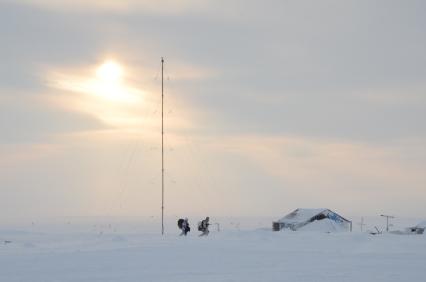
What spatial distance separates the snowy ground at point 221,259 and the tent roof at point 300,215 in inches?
671

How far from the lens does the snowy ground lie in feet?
66.6

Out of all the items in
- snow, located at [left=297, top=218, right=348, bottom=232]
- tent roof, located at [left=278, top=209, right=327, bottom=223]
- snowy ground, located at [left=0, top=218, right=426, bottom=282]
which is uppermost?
tent roof, located at [left=278, top=209, right=327, bottom=223]

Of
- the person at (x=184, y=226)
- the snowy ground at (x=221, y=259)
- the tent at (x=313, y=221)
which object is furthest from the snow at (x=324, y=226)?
the snowy ground at (x=221, y=259)

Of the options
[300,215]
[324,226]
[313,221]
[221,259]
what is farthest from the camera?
[300,215]

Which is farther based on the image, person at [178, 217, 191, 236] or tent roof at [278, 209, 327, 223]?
tent roof at [278, 209, 327, 223]

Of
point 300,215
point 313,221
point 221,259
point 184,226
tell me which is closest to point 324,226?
point 313,221

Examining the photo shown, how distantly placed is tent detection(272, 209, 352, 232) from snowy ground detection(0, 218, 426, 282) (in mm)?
14223

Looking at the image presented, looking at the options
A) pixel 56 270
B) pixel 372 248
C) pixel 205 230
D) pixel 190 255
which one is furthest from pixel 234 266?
pixel 205 230

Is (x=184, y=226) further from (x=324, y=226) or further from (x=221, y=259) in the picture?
(x=221, y=259)

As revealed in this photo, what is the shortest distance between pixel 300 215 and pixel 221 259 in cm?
2902

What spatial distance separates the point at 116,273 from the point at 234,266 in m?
4.14

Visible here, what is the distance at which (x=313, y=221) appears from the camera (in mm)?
50625

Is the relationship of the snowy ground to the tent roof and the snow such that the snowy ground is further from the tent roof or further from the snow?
the tent roof

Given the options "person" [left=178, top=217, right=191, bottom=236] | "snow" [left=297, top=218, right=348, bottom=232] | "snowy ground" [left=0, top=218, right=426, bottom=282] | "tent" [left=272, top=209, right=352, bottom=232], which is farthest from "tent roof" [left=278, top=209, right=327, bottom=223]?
"snowy ground" [left=0, top=218, right=426, bottom=282]
